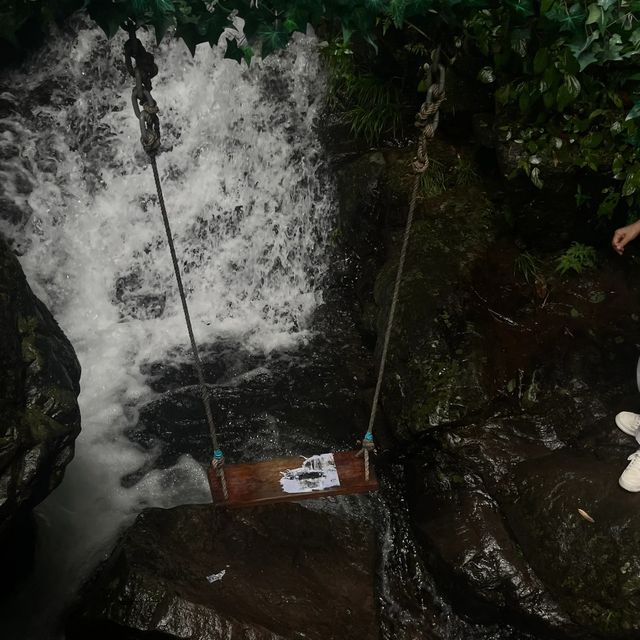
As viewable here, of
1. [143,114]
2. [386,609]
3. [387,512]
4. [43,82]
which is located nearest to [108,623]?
[386,609]

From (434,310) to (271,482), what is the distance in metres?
2.05

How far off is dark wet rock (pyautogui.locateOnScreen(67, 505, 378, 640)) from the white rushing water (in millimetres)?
2345

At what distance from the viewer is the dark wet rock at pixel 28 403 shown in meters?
3.49

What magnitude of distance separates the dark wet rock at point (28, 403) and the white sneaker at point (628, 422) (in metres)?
3.77

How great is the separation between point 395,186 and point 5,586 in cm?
457

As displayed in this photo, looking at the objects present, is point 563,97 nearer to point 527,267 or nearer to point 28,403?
point 527,267

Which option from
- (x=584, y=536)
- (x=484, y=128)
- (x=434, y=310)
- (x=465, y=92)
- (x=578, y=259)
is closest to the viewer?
(x=584, y=536)

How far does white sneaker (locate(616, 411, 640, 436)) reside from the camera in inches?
158

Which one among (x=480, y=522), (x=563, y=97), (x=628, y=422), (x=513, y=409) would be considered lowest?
(x=480, y=522)

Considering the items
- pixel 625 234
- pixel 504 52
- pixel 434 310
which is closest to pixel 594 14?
pixel 625 234

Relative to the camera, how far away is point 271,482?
347 centimetres

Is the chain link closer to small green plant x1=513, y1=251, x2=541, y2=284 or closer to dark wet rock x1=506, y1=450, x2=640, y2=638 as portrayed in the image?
dark wet rock x1=506, y1=450, x2=640, y2=638

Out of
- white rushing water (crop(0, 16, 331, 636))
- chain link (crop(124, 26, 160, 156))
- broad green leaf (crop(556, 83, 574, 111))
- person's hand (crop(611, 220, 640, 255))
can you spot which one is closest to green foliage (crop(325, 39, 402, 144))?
white rushing water (crop(0, 16, 331, 636))

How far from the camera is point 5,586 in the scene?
13.4 feet
